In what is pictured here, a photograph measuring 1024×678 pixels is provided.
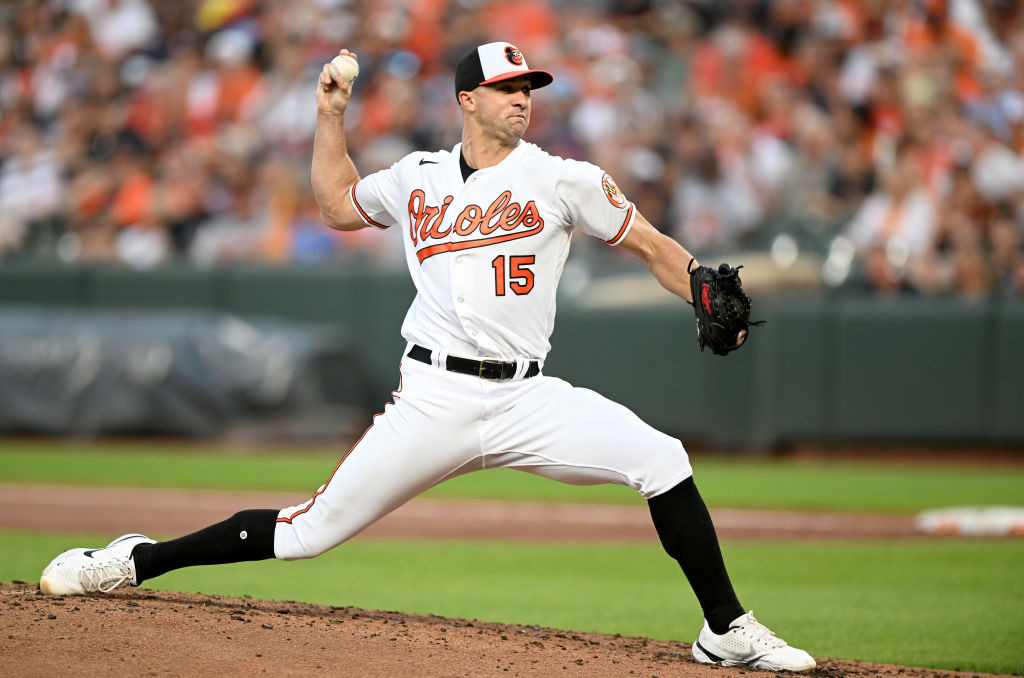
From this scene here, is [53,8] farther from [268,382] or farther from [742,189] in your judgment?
[742,189]

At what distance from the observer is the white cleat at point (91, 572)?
4219 mm

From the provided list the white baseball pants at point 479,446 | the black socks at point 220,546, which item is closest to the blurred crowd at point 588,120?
the white baseball pants at point 479,446

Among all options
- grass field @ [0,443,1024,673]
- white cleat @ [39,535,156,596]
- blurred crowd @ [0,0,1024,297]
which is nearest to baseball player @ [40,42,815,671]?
white cleat @ [39,535,156,596]

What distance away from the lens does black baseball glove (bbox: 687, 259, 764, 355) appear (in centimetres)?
380

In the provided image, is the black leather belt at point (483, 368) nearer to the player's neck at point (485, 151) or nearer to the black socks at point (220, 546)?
the player's neck at point (485, 151)

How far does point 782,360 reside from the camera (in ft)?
38.3

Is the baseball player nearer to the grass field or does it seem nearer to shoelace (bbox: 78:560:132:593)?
shoelace (bbox: 78:560:132:593)

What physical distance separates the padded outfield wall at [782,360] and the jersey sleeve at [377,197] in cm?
768

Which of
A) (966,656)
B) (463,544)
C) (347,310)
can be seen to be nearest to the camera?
(966,656)

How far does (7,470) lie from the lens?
10.5m

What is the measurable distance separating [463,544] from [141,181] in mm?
8210

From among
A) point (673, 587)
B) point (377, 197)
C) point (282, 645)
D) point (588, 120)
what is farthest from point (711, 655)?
point (588, 120)

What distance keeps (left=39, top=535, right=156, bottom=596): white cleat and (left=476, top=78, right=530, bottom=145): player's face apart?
71.9 inches

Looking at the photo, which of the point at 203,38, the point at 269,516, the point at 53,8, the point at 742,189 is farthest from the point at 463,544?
the point at 53,8
